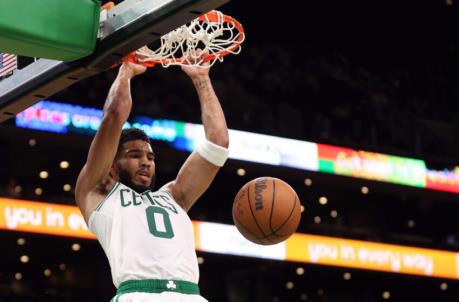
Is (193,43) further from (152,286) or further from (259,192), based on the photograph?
(152,286)

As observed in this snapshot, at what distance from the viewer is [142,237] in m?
4.43

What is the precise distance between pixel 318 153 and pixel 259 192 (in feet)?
32.0

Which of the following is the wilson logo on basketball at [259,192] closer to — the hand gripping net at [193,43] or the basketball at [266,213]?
the basketball at [266,213]

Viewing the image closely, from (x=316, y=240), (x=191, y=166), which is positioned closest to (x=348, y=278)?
(x=316, y=240)

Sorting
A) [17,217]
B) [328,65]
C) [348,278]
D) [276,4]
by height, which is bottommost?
[348,278]

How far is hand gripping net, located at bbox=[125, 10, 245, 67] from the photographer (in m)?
5.04

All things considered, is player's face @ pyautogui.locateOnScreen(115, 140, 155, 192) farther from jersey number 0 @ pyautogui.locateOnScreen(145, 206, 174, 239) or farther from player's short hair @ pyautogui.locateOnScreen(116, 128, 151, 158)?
jersey number 0 @ pyautogui.locateOnScreen(145, 206, 174, 239)

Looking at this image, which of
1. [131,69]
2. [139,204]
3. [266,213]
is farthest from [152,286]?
[131,69]

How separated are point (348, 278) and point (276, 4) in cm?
530

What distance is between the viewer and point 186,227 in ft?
15.2

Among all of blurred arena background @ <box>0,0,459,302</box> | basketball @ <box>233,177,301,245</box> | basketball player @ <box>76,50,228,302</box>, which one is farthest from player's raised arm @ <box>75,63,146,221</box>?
blurred arena background @ <box>0,0,459,302</box>

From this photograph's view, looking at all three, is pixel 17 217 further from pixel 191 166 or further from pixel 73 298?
pixel 191 166

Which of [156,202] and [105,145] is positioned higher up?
[105,145]

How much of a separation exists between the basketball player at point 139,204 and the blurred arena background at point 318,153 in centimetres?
830
